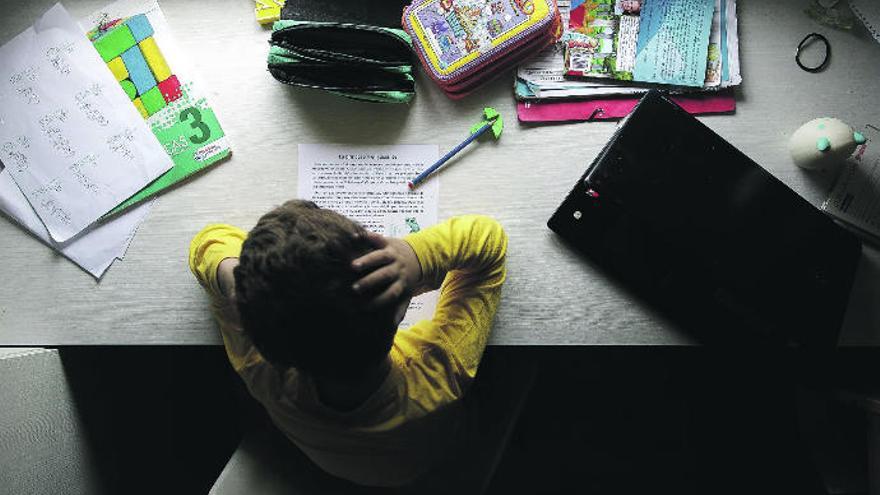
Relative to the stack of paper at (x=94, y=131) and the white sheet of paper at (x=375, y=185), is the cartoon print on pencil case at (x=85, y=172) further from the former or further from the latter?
the white sheet of paper at (x=375, y=185)

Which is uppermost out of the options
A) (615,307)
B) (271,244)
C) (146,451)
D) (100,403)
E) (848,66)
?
(271,244)

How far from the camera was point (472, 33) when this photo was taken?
→ 981 mm

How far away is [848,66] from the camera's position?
0.98 m

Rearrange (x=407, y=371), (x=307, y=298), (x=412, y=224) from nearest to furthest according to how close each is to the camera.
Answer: (x=307, y=298), (x=407, y=371), (x=412, y=224)

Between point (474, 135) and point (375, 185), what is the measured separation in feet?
0.53

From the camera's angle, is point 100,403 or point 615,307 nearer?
point 615,307

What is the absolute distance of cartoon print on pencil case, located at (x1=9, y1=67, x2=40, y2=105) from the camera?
1.00m

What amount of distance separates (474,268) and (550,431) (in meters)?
0.69

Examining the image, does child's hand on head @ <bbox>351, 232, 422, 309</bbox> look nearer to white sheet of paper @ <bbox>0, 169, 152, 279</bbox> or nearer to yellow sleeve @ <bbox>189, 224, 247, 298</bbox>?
yellow sleeve @ <bbox>189, 224, 247, 298</bbox>

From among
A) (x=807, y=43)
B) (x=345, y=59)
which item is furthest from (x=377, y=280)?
(x=807, y=43)

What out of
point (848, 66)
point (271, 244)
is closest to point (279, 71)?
point (271, 244)

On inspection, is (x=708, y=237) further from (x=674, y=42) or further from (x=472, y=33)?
(x=472, y=33)

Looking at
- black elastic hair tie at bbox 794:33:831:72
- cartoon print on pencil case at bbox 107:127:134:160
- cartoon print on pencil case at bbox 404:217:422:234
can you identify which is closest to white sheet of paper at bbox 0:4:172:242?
cartoon print on pencil case at bbox 107:127:134:160

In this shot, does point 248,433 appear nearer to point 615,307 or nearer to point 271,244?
point 271,244
